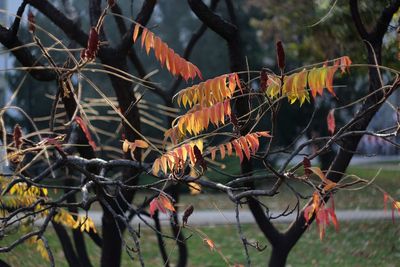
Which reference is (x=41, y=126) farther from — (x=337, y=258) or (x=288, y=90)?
(x=288, y=90)

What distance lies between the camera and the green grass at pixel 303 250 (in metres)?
9.52

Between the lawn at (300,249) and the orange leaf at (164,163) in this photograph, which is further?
the lawn at (300,249)

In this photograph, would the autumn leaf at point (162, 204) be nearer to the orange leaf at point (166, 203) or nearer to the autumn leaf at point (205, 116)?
the orange leaf at point (166, 203)

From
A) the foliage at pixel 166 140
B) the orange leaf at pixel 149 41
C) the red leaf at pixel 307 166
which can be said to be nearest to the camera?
the red leaf at pixel 307 166

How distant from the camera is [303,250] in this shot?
10.6 metres

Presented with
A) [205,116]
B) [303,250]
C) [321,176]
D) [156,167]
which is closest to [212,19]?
[205,116]

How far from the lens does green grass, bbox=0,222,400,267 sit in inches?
375

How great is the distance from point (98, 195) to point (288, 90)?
46.2 inches

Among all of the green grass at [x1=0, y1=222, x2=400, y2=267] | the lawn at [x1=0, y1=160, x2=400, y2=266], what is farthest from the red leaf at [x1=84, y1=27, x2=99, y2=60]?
the green grass at [x1=0, y1=222, x2=400, y2=267]

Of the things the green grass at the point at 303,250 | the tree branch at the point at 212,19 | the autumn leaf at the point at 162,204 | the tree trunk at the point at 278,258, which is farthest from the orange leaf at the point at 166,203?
the green grass at the point at 303,250

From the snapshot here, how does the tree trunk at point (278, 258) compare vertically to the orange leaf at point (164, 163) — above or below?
below

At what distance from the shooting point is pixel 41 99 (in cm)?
1688

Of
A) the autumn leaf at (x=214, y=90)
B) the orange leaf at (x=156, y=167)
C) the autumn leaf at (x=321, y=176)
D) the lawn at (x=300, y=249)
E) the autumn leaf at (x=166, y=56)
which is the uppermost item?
the autumn leaf at (x=166, y=56)

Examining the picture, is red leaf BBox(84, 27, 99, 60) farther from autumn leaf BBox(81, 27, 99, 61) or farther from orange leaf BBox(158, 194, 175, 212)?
orange leaf BBox(158, 194, 175, 212)
